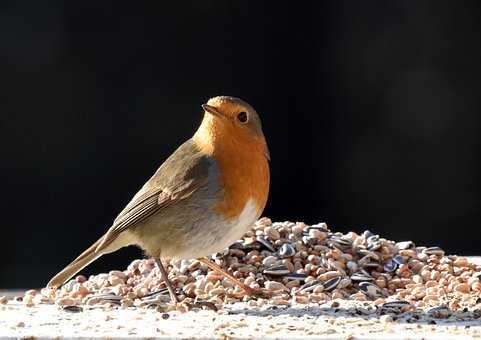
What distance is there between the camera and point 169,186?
4.27 m

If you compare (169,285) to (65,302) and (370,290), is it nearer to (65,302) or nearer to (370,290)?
(65,302)

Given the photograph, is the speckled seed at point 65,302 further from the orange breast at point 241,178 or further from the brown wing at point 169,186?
the orange breast at point 241,178

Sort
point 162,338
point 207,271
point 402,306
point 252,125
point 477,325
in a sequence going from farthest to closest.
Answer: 1. point 207,271
2. point 252,125
3. point 402,306
4. point 477,325
5. point 162,338

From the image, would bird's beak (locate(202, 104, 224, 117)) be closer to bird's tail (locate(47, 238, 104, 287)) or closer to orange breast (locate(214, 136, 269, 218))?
orange breast (locate(214, 136, 269, 218))

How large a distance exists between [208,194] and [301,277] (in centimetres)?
64

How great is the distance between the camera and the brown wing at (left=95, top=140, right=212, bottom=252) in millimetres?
4188

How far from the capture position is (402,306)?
3982 millimetres

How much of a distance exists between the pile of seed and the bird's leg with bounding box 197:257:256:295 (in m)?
0.02

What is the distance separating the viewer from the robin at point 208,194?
411 centimetres

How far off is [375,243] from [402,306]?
3.11 feet

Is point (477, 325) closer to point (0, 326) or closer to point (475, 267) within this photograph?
point (475, 267)

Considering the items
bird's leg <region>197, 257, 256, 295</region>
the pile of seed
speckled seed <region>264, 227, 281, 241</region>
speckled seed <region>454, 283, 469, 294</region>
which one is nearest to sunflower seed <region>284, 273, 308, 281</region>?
the pile of seed

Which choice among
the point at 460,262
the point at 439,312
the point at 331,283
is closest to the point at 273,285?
the point at 331,283

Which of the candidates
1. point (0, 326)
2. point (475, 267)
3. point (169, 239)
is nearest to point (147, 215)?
point (169, 239)
